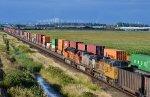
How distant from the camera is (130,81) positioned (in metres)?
33.7

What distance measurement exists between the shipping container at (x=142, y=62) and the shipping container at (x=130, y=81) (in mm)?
3013

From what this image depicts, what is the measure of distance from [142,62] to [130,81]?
17.7ft

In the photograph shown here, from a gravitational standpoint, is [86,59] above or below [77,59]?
above

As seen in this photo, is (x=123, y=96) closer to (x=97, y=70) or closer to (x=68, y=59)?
(x=97, y=70)

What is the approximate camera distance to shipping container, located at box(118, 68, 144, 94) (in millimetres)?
31580

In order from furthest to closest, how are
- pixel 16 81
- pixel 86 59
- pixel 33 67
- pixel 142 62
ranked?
pixel 33 67 → pixel 86 59 → pixel 142 62 → pixel 16 81

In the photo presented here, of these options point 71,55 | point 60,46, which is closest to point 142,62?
point 71,55

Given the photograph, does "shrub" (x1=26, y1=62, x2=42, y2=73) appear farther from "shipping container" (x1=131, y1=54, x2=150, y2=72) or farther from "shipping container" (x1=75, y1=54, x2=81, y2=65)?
"shipping container" (x1=131, y1=54, x2=150, y2=72)

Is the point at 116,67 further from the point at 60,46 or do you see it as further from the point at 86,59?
the point at 60,46

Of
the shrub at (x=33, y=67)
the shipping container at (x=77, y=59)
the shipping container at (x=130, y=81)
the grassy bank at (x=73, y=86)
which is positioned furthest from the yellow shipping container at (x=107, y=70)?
the shrub at (x=33, y=67)

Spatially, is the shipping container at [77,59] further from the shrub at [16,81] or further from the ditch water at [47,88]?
the shrub at [16,81]

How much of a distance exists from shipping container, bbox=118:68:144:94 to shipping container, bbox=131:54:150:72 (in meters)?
3.01

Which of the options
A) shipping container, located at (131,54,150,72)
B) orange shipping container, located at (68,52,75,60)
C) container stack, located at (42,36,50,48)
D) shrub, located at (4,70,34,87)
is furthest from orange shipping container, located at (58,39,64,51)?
shrub, located at (4,70,34,87)

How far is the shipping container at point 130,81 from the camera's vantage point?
31.6 metres
